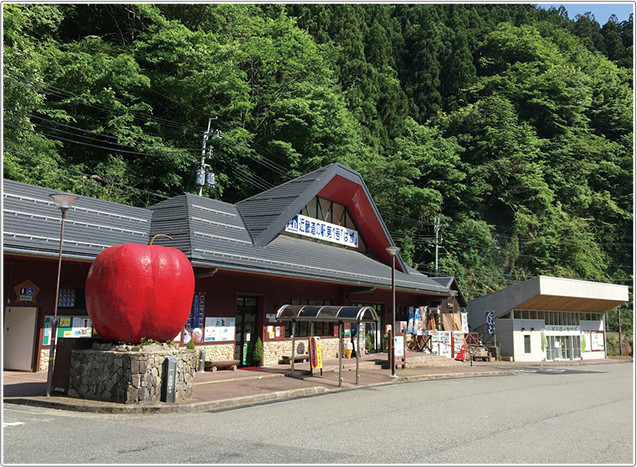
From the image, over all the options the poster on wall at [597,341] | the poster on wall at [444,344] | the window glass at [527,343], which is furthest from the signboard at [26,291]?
the poster on wall at [597,341]

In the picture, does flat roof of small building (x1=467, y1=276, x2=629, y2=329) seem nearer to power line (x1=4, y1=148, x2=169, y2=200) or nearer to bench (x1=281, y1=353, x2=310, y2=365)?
bench (x1=281, y1=353, x2=310, y2=365)

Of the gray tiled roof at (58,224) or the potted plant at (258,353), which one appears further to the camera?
the potted plant at (258,353)

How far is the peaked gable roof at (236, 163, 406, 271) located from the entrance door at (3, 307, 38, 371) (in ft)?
26.9

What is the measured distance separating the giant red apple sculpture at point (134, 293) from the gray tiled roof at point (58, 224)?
10.4 feet

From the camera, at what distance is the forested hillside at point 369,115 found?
31.0 m

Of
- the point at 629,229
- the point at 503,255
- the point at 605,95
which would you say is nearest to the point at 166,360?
the point at 503,255

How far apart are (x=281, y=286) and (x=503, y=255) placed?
3530cm

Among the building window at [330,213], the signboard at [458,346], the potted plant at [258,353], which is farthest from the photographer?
the signboard at [458,346]

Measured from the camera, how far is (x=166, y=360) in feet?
38.3

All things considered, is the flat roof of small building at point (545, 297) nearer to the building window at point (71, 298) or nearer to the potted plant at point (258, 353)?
the potted plant at point (258, 353)

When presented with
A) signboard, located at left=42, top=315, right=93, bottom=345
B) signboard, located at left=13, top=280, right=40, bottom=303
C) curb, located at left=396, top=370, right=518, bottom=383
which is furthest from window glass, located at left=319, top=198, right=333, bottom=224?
signboard, located at left=13, top=280, right=40, bottom=303

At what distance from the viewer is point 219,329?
A: 18.9 m

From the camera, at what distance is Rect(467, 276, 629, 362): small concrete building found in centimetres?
3812

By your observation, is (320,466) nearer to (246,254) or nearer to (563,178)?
(246,254)
